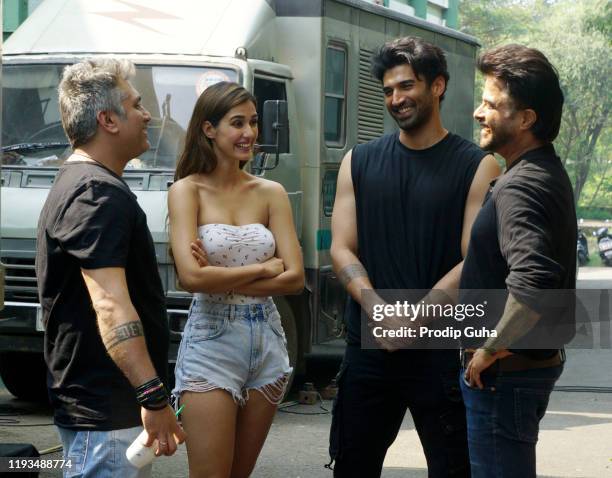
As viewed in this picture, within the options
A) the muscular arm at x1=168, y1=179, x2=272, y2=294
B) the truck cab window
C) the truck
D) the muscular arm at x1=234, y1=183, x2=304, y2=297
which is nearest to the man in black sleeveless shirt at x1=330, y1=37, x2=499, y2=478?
the muscular arm at x1=234, y1=183, x2=304, y2=297

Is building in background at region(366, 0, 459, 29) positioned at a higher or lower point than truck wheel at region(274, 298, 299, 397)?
higher

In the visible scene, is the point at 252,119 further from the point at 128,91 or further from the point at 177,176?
the point at 128,91

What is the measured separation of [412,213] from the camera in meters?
4.73

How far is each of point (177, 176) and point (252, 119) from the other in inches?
14.8

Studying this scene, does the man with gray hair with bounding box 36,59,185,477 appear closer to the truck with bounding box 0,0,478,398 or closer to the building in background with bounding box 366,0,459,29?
the truck with bounding box 0,0,478,398

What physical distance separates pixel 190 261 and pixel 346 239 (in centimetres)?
61

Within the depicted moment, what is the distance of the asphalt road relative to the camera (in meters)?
7.61

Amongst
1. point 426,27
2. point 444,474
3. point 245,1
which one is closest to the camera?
point 444,474

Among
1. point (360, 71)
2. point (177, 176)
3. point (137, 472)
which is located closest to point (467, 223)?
point (177, 176)

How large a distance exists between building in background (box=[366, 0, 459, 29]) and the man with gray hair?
35.7 feet

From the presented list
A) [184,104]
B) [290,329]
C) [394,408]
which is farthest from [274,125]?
[394,408]

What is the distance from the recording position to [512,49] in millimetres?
4023

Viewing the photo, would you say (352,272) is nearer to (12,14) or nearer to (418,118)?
(418,118)

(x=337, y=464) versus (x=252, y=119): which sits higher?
(x=252, y=119)
